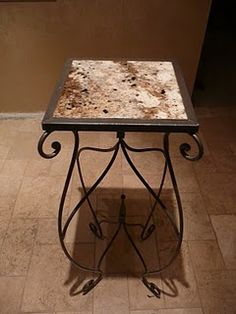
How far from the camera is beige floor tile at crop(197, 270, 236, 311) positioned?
1.17 metres

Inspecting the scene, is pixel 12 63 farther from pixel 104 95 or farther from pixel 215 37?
pixel 215 37

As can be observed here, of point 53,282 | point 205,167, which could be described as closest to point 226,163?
point 205,167

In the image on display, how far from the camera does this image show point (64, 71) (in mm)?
1038

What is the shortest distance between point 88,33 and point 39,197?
1.03 metres

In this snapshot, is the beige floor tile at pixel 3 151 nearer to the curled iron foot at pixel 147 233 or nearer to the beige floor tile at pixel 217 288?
the curled iron foot at pixel 147 233

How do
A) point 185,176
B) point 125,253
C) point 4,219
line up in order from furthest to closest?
1. point 185,176
2. point 4,219
3. point 125,253

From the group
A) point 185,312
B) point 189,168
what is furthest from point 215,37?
point 185,312

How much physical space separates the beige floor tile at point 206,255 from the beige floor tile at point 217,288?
0.09ft

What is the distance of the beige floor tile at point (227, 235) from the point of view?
1.31 metres

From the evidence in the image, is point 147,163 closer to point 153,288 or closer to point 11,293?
point 153,288

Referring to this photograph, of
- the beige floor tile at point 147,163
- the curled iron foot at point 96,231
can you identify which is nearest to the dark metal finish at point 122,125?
the curled iron foot at point 96,231

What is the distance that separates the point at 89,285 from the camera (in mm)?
1195

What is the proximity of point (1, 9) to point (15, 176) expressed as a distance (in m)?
0.96

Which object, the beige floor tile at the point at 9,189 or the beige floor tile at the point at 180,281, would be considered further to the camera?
the beige floor tile at the point at 9,189
